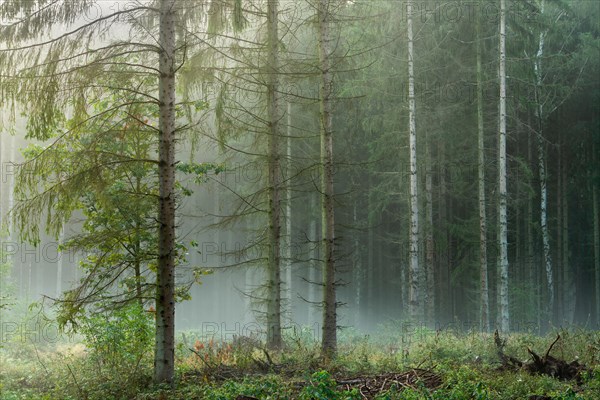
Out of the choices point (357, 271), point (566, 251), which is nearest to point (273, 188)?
point (566, 251)

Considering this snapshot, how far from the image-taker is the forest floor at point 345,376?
24.4 feet

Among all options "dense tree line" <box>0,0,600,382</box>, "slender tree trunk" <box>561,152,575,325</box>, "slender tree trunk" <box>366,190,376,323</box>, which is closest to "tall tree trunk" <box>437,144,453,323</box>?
"dense tree line" <box>0,0,600,382</box>

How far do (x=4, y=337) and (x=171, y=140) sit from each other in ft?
52.7

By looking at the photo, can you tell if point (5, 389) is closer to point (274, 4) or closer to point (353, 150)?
point (274, 4)

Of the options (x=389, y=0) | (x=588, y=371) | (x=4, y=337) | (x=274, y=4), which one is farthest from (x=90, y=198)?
(x=389, y=0)

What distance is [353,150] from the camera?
2698cm

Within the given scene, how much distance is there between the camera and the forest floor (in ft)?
24.4

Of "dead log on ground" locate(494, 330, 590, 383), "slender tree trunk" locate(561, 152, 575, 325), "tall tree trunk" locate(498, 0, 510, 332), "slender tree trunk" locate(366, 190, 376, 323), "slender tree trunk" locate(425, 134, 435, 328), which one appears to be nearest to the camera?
"dead log on ground" locate(494, 330, 590, 383)

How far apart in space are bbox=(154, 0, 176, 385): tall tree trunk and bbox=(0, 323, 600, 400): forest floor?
0.36 meters

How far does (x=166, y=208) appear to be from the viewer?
30.1ft

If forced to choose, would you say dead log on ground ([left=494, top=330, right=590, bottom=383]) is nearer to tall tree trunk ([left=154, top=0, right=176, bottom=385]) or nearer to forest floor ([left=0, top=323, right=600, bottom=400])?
forest floor ([left=0, top=323, right=600, bottom=400])

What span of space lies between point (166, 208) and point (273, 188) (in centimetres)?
471

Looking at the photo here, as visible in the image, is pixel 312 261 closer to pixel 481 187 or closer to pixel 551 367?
pixel 481 187

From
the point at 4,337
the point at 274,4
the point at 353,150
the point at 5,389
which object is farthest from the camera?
the point at 353,150
